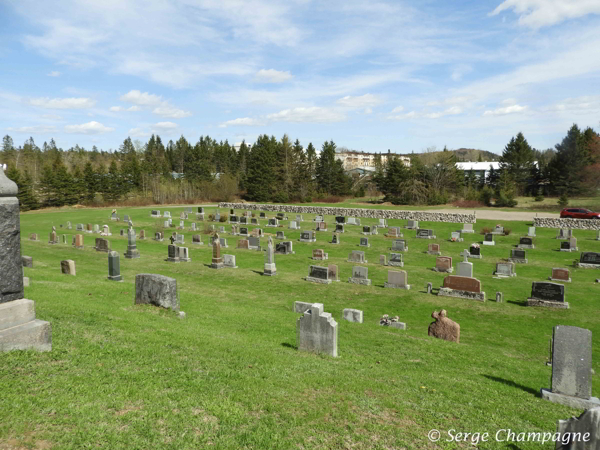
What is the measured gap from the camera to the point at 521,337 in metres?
12.4

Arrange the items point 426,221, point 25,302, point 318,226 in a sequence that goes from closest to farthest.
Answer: point 25,302
point 318,226
point 426,221

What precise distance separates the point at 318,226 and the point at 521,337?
81.9ft

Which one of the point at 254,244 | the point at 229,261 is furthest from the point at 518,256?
the point at 229,261

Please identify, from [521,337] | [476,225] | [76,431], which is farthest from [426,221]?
[76,431]

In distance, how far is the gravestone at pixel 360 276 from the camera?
18.8 metres

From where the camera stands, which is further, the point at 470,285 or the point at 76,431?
the point at 470,285

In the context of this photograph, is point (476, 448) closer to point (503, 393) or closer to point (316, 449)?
point (316, 449)

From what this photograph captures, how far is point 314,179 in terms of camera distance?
247 feet

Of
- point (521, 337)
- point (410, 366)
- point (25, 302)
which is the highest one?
point (25, 302)

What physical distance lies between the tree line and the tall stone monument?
2198 inches

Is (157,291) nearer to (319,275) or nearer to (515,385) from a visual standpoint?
(515,385)

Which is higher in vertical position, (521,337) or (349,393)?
(349,393)

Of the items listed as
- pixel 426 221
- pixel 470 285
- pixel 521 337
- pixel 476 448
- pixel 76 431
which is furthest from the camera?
pixel 426 221

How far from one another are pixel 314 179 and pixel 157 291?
216ft
